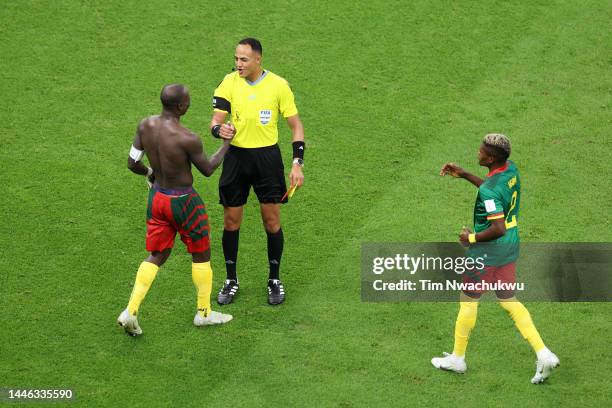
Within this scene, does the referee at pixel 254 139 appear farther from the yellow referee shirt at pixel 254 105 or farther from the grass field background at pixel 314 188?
the grass field background at pixel 314 188

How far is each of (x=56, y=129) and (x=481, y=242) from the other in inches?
223

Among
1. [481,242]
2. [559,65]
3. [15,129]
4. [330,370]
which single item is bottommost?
[330,370]

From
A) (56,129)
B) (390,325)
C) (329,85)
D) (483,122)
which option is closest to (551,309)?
(390,325)

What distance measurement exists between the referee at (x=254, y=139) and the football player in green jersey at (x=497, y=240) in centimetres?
155

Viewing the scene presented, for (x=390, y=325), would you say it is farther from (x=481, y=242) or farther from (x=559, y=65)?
(x=559, y=65)

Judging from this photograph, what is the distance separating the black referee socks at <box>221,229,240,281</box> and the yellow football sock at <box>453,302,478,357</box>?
2.22m

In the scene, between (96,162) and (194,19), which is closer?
(96,162)

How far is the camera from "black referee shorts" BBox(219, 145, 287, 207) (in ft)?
29.2

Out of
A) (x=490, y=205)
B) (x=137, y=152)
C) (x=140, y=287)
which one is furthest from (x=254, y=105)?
(x=490, y=205)

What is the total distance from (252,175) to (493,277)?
2346mm

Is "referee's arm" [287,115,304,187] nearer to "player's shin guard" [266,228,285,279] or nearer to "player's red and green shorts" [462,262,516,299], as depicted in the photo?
"player's shin guard" [266,228,285,279]

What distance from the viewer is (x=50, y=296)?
902cm

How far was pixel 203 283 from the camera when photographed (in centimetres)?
862
